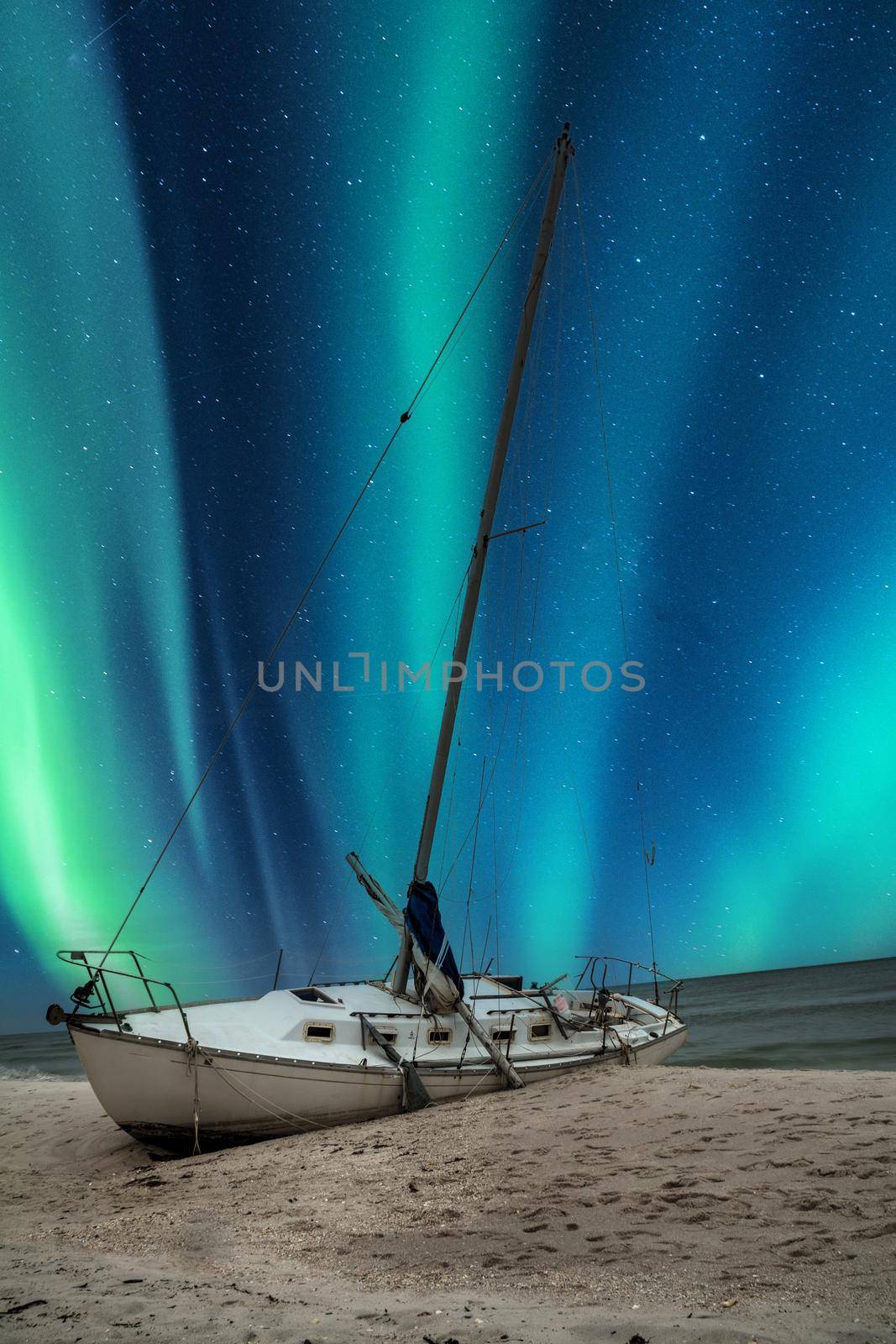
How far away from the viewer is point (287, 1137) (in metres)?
13.1

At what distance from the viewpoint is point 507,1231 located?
6742 mm

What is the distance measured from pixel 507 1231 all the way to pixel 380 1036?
8793mm

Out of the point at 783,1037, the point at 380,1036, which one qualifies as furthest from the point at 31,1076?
the point at 783,1037

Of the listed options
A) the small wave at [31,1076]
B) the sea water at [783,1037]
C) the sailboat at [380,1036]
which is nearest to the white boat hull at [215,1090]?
the sailboat at [380,1036]

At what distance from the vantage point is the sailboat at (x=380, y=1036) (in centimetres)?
1254

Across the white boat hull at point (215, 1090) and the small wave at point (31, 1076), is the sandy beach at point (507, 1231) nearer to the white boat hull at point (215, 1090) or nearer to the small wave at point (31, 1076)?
the white boat hull at point (215, 1090)

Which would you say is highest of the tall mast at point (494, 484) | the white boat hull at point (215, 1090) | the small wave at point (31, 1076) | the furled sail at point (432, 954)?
the tall mast at point (494, 484)

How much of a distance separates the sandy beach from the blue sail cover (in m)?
3.71

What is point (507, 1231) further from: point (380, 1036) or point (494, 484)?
point (494, 484)

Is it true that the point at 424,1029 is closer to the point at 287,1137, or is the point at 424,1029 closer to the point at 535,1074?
the point at 535,1074

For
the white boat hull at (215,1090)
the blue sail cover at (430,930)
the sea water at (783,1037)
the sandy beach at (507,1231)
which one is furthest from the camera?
the sea water at (783,1037)

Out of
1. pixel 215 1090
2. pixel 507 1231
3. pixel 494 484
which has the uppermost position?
pixel 494 484

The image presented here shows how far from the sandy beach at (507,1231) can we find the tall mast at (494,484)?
25.3ft

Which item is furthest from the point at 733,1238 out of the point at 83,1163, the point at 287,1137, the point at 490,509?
the point at 490,509
